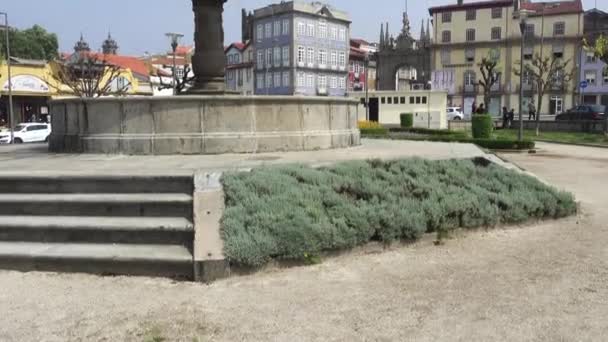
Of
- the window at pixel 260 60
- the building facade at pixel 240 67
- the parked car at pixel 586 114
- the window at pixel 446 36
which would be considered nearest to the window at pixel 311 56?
the window at pixel 260 60

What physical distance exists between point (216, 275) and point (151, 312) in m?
0.91

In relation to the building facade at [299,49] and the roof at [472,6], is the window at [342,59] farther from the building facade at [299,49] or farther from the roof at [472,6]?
the roof at [472,6]

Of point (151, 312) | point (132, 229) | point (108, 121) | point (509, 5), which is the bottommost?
point (151, 312)

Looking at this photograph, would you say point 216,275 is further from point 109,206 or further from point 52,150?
point 52,150

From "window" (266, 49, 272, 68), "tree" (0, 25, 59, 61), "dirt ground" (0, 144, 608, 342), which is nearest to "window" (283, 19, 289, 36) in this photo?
"window" (266, 49, 272, 68)

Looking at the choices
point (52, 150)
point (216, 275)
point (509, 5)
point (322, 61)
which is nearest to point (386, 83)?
point (322, 61)

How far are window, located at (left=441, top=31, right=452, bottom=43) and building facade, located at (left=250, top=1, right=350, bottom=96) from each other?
14347mm

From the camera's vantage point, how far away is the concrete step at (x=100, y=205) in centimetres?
629

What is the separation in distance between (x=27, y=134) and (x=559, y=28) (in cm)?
6578

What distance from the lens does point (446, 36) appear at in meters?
80.1

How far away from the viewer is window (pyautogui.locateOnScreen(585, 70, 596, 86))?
71.0m

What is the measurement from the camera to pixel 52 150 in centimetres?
1130

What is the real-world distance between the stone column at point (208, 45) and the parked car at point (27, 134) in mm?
27143

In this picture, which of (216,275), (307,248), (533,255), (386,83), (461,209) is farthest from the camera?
(386,83)
